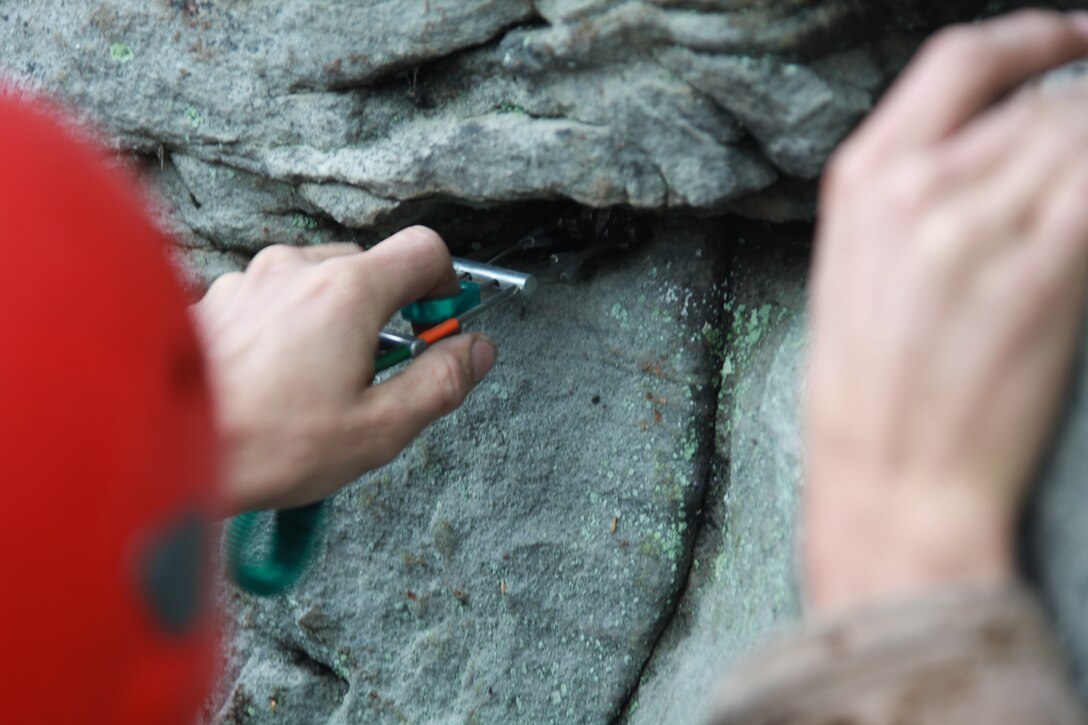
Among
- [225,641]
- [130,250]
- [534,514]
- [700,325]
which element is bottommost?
[225,641]

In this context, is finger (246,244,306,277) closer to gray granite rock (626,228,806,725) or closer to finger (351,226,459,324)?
finger (351,226,459,324)

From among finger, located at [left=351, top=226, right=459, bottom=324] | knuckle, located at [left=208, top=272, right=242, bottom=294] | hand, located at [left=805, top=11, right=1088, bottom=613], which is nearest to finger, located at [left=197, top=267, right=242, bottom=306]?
knuckle, located at [left=208, top=272, right=242, bottom=294]

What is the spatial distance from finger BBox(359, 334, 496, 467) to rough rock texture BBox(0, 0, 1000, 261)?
6.3 inches

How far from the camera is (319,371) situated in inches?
33.0

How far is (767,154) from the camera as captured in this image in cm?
87

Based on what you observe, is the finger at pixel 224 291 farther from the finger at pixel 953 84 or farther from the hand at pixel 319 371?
the finger at pixel 953 84

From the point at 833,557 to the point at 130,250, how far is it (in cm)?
34

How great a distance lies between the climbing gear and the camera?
0.90 m

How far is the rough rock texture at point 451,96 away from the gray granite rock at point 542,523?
7.3 inches

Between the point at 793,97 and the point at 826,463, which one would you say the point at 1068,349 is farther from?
the point at 793,97

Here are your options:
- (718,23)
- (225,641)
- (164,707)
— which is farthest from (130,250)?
(225,641)

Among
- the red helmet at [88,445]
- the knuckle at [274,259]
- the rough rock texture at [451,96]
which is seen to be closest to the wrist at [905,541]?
the red helmet at [88,445]

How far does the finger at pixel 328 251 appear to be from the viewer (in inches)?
38.9

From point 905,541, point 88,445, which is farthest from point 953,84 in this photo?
point 88,445
